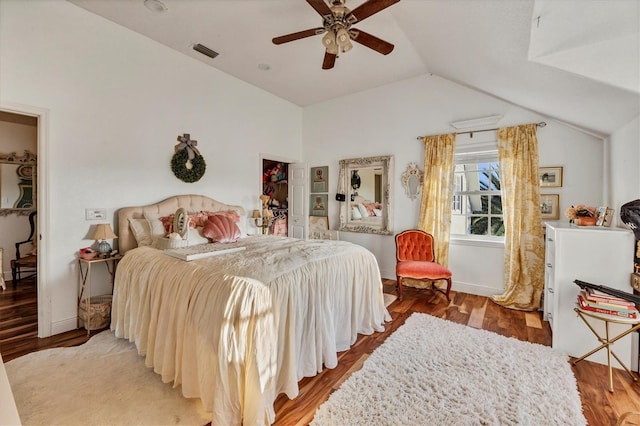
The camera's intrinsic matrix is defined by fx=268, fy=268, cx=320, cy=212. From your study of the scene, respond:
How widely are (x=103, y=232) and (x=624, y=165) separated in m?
5.10

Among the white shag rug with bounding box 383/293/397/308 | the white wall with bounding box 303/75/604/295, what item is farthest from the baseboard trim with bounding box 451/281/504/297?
the white shag rug with bounding box 383/293/397/308

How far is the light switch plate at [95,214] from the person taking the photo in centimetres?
289

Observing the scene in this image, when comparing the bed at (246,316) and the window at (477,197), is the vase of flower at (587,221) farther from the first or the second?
the bed at (246,316)

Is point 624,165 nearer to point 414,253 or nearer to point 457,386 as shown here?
point 414,253

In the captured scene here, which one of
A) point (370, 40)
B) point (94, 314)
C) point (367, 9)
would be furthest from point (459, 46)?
point (94, 314)

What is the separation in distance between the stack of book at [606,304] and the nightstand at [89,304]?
14.0 ft

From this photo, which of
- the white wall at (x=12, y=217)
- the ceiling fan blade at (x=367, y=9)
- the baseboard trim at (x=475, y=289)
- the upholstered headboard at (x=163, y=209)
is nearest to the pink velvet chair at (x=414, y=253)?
the baseboard trim at (x=475, y=289)

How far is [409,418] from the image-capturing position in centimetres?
160

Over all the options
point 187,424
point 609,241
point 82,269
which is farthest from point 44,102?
point 609,241

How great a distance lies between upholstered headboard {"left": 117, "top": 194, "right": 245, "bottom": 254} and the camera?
3014 mm

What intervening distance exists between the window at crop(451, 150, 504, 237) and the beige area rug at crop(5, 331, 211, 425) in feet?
13.0

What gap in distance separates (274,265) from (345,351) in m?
1.09

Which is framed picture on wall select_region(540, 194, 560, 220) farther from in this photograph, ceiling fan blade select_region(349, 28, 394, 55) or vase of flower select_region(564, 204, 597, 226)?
ceiling fan blade select_region(349, 28, 394, 55)

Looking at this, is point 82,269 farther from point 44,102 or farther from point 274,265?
point 274,265
